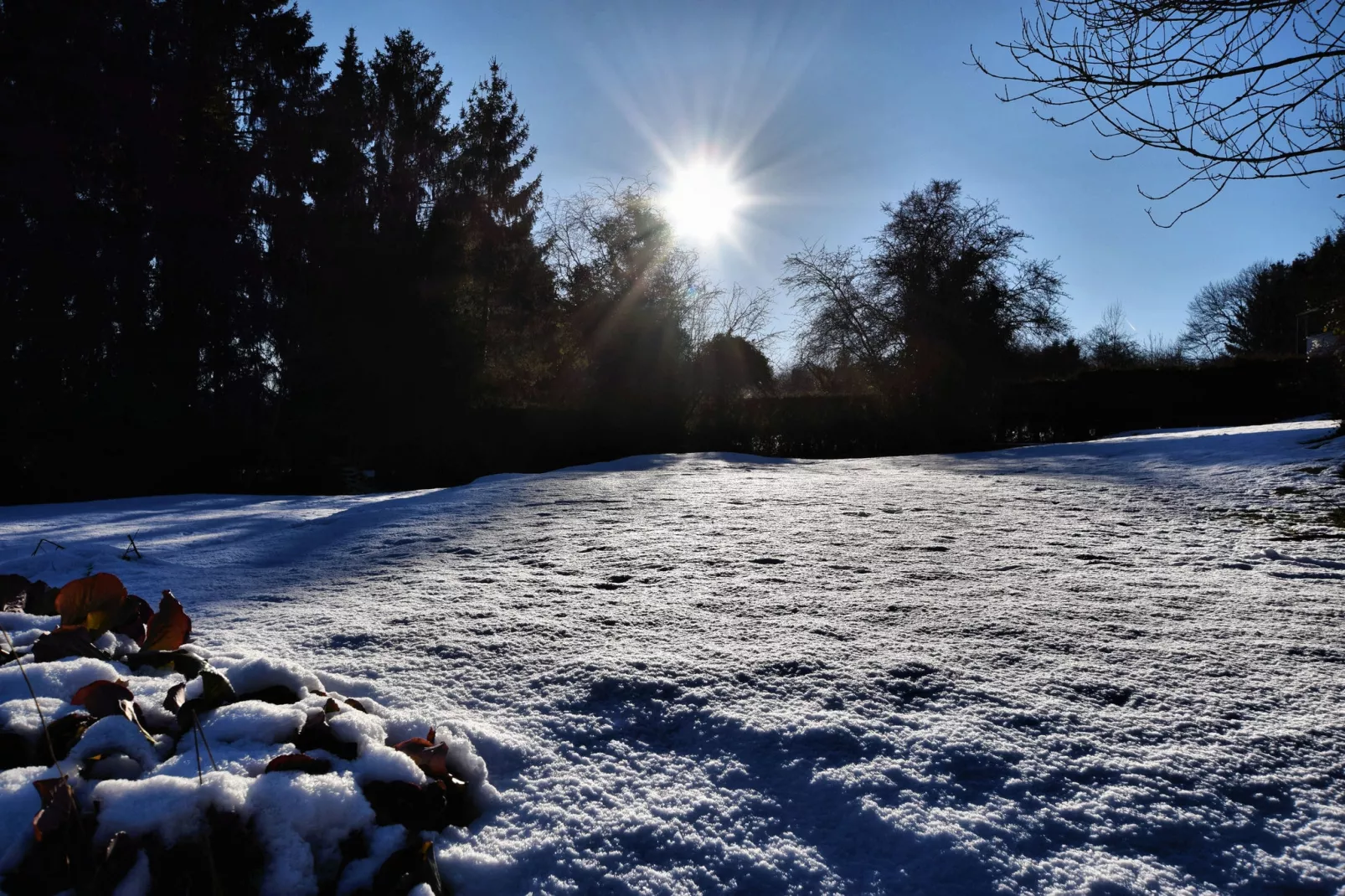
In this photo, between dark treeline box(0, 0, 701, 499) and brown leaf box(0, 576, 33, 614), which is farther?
dark treeline box(0, 0, 701, 499)

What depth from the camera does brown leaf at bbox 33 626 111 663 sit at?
4.40 ft

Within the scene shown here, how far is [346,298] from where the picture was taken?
12.3m

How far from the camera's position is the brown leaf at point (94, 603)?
1.44 meters

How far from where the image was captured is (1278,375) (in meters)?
13.8

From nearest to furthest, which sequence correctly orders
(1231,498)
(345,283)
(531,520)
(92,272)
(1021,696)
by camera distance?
1. (1021,696)
2. (531,520)
3. (1231,498)
4. (92,272)
5. (345,283)

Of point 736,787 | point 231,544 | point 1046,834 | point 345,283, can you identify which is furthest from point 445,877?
point 345,283

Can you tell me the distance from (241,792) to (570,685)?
0.79 meters

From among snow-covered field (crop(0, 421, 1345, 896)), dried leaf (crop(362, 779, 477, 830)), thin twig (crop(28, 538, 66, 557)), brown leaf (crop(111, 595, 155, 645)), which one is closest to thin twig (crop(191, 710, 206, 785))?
dried leaf (crop(362, 779, 477, 830))

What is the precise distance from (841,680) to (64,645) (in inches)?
66.3

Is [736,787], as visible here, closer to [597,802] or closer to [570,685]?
[597,802]

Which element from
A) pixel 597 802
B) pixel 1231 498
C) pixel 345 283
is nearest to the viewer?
pixel 597 802

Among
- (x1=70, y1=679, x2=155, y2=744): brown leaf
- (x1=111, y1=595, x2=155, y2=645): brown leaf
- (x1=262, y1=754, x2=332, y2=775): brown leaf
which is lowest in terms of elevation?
(x1=262, y1=754, x2=332, y2=775): brown leaf

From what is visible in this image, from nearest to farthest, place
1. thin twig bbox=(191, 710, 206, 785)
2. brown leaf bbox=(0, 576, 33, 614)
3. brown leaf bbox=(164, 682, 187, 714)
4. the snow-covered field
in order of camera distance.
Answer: thin twig bbox=(191, 710, 206, 785), the snow-covered field, brown leaf bbox=(164, 682, 187, 714), brown leaf bbox=(0, 576, 33, 614)

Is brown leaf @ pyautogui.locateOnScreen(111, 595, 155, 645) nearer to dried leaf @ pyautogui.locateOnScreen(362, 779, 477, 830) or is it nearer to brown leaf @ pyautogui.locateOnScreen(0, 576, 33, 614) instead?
brown leaf @ pyautogui.locateOnScreen(0, 576, 33, 614)
